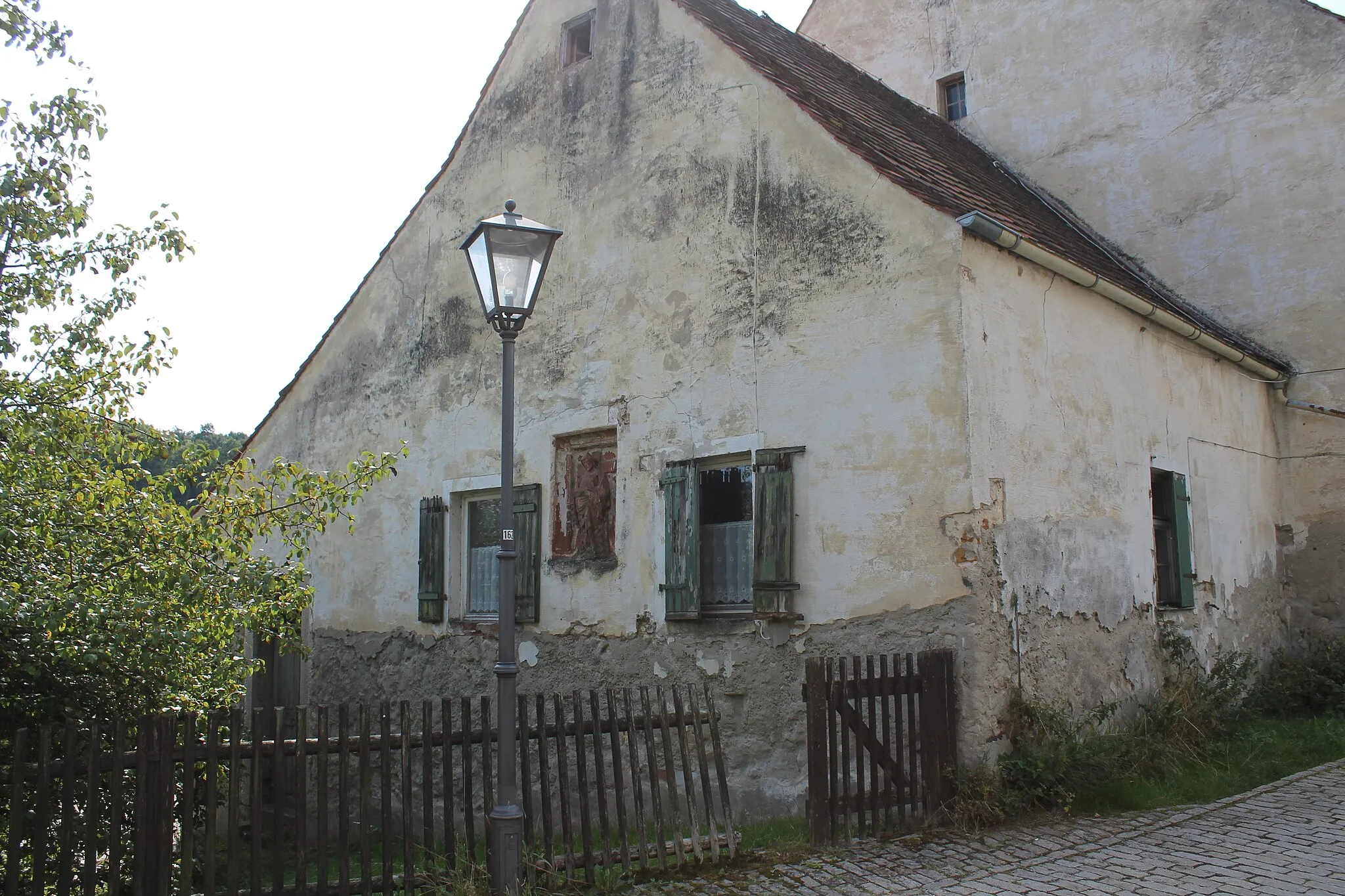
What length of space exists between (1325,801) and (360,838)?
6.12 m

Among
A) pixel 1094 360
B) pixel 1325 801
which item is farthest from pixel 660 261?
pixel 1325 801

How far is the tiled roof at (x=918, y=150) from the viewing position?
320 inches

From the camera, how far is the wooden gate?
6230 mm

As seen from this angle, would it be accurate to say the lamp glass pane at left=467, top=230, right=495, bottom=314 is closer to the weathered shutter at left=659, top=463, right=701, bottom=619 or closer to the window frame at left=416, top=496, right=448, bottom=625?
the weathered shutter at left=659, top=463, right=701, bottom=619

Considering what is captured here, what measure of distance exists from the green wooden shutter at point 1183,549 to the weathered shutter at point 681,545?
4.34m

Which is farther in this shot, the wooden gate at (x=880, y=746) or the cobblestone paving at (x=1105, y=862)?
the wooden gate at (x=880, y=746)

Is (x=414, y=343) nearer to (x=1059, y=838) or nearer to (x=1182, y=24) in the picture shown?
(x=1059, y=838)

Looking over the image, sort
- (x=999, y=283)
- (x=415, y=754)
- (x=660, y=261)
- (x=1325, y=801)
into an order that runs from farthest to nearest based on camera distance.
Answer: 1. (x=415, y=754)
2. (x=660, y=261)
3. (x=999, y=283)
4. (x=1325, y=801)

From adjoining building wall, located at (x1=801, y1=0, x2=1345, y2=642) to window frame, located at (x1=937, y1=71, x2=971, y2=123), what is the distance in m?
0.54

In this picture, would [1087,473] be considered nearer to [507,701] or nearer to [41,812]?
[507,701]

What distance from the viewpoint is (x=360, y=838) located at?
5484 millimetres

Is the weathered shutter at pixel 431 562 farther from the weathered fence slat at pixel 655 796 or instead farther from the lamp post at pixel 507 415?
the lamp post at pixel 507 415

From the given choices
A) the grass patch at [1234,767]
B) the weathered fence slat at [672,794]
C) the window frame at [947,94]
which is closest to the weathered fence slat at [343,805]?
the weathered fence slat at [672,794]

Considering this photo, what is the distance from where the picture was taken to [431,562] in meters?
10.5
